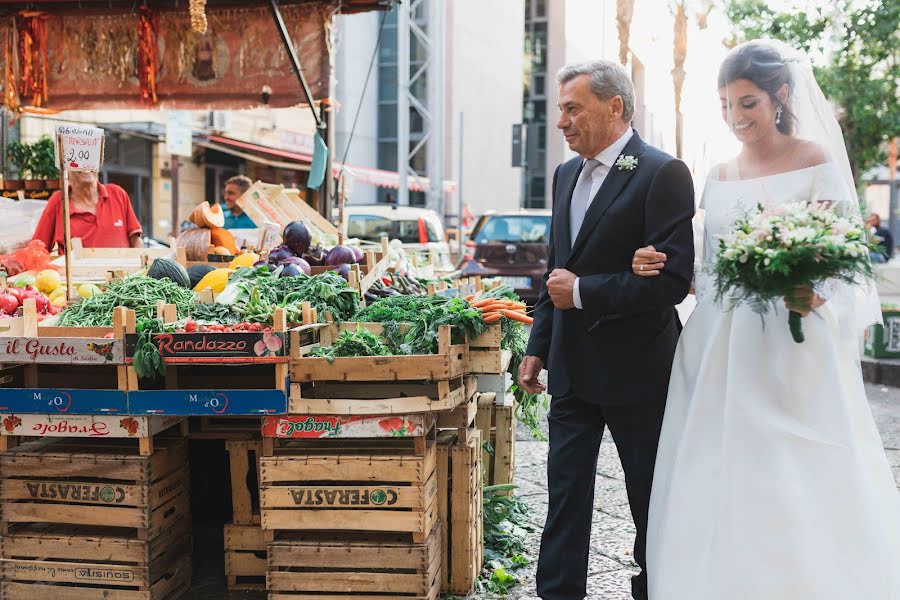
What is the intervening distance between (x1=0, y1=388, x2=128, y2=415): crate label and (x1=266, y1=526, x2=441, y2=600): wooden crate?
0.81m

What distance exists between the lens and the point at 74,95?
869cm

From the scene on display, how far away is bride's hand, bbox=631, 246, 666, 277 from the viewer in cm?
313

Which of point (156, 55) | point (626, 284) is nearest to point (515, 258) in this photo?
point (156, 55)

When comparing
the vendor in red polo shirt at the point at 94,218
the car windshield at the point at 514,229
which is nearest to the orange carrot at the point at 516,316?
the vendor in red polo shirt at the point at 94,218

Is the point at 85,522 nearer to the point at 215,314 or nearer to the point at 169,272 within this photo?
the point at 215,314

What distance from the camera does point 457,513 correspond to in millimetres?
3965

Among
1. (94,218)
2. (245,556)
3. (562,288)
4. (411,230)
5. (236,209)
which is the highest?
(411,230)

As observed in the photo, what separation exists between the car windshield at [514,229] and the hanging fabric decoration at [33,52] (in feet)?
21.9

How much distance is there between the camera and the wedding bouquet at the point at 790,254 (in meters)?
2.85

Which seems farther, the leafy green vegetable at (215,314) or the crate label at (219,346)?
the leafy green vegetable at (215,314)

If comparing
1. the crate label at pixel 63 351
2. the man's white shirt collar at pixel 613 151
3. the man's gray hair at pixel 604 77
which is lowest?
the crate label at pixel 63 351

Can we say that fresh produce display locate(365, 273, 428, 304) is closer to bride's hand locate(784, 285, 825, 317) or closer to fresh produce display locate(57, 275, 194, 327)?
fresh produce display locate(57, 275, 194, 327)

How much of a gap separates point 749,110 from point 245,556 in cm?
269

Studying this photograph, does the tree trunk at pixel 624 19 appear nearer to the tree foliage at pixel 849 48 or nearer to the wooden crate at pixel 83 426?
the wooden crate at pixel 83 426
